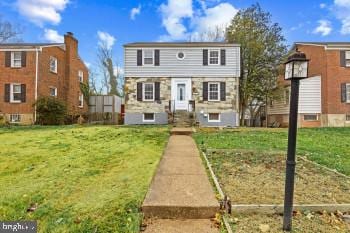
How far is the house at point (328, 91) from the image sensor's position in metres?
22.4

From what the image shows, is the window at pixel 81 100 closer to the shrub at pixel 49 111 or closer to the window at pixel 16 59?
the window at pixel 16 59

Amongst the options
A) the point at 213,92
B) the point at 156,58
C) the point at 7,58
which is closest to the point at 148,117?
the point at 156,58

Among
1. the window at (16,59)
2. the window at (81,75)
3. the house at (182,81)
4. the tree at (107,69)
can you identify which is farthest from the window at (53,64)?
the tree at (107,69)

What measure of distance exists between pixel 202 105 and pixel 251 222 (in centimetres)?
1858

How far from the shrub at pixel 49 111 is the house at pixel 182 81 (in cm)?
444

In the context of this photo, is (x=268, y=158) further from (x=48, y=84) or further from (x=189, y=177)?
(x=48, y=84)

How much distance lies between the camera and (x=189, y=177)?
5.58 meters

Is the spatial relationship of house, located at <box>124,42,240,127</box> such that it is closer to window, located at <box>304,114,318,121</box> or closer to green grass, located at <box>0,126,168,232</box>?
window, located at <box>304,114,318,121</box>

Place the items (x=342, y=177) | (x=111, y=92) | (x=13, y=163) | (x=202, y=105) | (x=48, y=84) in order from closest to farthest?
1. (x=342, y=177)
2. (x=13, y=163)
3. (x=202, y=105)
4. (x=48, y=84)
5. (x=111, y=92)

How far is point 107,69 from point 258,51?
21.3 metres

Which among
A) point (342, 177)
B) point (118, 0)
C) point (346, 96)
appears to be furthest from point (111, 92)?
point (342, 177)

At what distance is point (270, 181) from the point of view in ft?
18.2

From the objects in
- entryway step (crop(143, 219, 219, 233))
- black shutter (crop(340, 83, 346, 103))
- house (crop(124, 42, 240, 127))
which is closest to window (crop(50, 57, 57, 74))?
house (crop(124, 42, 240, 127))

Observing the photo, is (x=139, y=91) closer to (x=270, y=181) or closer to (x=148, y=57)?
(x=148, y=57)
